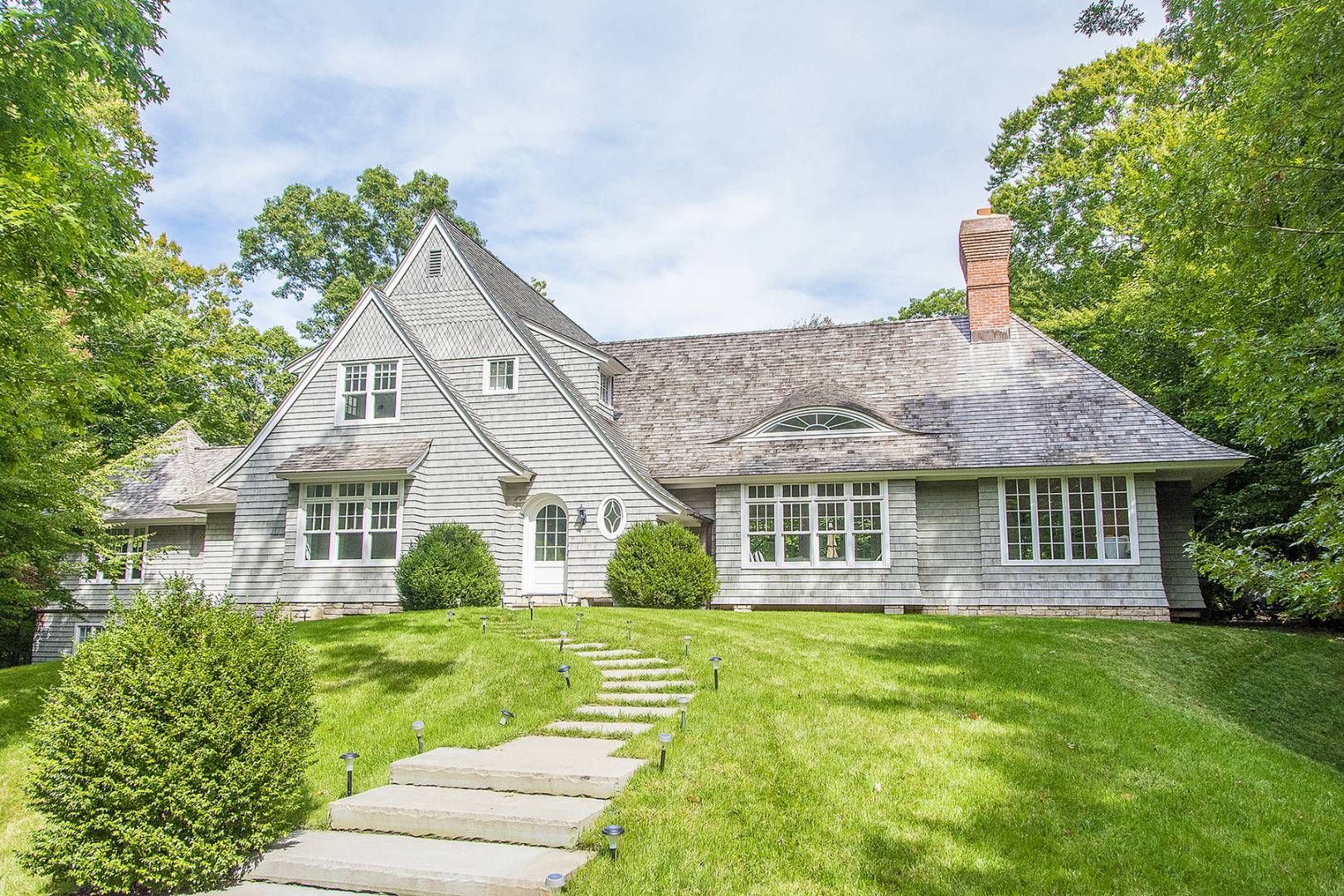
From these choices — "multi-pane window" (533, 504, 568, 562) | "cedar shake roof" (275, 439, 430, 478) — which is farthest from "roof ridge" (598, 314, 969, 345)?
"cedar shake roof" (275, 439, 430, 478)

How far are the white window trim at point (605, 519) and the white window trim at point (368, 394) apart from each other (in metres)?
5.04

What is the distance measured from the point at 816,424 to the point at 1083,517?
5846 mm

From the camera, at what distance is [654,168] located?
1705 centimetres

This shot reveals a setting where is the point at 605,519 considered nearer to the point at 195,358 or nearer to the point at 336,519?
the point at 336,519

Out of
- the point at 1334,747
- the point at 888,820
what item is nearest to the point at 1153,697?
the point at 1334,747

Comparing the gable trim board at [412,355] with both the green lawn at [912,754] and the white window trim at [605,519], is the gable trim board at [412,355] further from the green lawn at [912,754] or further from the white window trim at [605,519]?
the green lawn at [912,754]

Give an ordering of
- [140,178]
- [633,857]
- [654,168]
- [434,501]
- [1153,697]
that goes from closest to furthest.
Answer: [633,857] → [1153,697] → [140,178] → [654,168] → [434,501]

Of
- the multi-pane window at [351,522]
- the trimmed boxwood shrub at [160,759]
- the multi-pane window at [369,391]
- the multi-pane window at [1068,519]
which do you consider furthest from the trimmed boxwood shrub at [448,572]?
the multi-pane window at [1068,519]

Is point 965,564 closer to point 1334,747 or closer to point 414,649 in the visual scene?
point 1334,747

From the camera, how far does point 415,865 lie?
5.21 metres

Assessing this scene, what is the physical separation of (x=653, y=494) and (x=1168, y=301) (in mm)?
10578

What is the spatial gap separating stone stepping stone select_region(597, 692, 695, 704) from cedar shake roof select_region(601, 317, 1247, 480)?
9.87m

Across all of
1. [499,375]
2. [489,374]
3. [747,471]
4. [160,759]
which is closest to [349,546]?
[489,374]

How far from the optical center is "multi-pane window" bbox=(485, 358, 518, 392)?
1978cm
